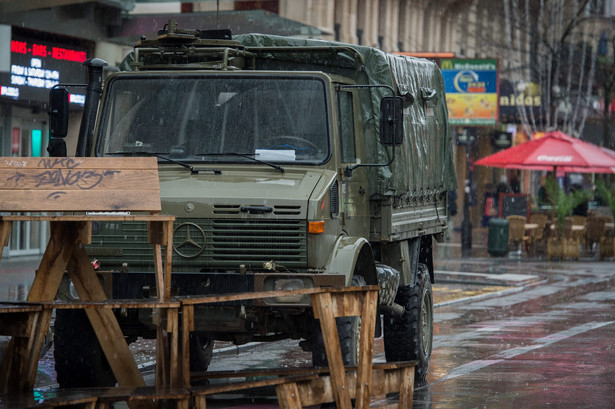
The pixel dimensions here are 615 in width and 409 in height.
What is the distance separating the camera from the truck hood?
9.45m

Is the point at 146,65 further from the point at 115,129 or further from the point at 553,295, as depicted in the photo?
the point at 553,295

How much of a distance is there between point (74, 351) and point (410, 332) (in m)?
3.46

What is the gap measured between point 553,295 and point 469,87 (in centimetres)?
1354

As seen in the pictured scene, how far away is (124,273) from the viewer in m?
9.41

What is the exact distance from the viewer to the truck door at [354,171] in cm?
1043

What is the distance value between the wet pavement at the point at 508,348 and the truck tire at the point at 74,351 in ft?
3.99

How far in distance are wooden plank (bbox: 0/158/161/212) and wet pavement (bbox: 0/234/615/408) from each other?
3.10 meters

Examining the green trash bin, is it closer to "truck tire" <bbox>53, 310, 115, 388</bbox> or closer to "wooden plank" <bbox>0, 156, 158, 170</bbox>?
"truck tire" <bbox>53, 310, 115, 388</bbox>

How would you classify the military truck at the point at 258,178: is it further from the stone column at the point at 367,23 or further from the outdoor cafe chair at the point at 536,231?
the stone column at the point at 367,23

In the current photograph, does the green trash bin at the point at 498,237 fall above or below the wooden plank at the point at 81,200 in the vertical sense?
below

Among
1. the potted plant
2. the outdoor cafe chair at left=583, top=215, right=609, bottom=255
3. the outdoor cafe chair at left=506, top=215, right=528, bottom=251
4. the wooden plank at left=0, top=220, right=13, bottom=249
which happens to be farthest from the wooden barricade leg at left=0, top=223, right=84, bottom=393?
the outdoor cafe chair at left=583, top=215, right=609, bottom=255

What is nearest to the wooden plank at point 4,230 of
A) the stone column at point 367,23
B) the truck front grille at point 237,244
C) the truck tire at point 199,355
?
the truck front grille at point 237,244

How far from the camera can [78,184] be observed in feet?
25.9

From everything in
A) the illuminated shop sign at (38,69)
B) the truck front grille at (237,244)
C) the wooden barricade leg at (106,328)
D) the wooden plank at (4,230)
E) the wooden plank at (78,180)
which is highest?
the illuminated shop sign at (38,69)
